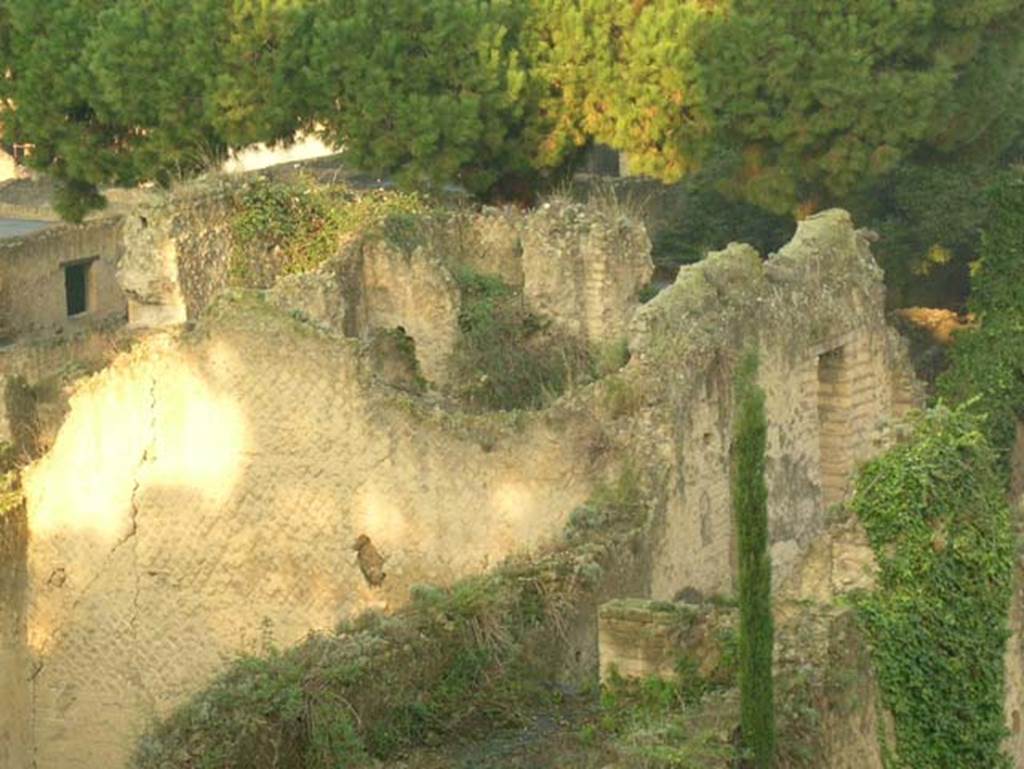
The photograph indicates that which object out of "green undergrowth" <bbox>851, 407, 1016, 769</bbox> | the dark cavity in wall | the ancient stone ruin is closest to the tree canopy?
the dark cavity in wall

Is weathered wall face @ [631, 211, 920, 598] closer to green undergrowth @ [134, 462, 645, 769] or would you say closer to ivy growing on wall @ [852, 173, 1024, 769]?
green undergrowth @ [134, 462, 645, 769]

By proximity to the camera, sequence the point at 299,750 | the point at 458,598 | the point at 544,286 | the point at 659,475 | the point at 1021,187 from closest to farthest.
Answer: the point at 299,750 < the point at 458,598 < the point at 659,475 < the point at 544,286 < the point at 1021,187

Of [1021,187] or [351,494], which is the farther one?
[1021,187]

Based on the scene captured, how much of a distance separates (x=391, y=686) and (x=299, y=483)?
4073 mm

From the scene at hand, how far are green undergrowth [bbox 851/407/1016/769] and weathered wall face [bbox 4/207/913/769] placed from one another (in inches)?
125

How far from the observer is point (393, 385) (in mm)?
17844

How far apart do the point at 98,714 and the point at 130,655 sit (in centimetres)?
52

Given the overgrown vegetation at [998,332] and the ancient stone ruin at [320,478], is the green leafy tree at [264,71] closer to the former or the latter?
the overgrown vegetation at [998,332]

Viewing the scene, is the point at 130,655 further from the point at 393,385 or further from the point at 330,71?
the point at 330,71

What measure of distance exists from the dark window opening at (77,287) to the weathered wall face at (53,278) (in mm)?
75

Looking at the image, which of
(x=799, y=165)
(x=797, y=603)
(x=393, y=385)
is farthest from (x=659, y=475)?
(x=799, y=165)

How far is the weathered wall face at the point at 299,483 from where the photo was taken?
16953 millimetres

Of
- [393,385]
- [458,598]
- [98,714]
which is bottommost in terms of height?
[98,714]

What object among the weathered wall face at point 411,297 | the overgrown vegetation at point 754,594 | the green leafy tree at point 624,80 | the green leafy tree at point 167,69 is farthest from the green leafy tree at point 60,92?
the overgrown vegetation at point 754,594
